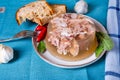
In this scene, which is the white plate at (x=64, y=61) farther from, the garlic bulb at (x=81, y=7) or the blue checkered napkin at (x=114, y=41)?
the garlic bulb at (x=81, y=7)

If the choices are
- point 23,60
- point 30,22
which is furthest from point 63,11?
point 23,60

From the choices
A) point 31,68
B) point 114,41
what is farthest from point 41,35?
point 114,41

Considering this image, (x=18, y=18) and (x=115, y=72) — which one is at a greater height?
(x=18, y=18)

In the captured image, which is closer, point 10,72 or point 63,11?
point 10,72

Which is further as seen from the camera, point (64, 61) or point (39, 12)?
point (39, 12)

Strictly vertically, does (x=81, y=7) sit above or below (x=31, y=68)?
above

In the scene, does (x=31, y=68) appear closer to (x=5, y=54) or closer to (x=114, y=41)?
(x=5, y=54)

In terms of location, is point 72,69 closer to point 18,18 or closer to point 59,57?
point 59,57

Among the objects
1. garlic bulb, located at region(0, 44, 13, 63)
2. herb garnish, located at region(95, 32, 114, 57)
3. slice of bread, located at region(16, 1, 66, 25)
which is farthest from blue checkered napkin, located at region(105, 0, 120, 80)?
garlic bulb, located at region(0, 44, 13, 63)
